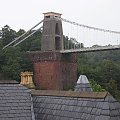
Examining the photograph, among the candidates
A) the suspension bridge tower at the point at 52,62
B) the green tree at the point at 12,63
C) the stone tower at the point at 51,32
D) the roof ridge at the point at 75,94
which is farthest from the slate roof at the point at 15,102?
the stone tower at the point at 51,32

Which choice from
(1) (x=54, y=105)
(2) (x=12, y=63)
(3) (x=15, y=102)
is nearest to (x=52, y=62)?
(2) (x=12, y=63)

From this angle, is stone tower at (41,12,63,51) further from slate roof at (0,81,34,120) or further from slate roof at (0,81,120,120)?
slate roof at (0,81,120,120)

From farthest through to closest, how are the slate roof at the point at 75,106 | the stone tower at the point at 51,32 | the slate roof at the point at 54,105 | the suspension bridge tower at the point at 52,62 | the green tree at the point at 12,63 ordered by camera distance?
the stone tower at the point at 51,32
the suspension bridge tower at the point at 52,62
the green tree at the point at 12,63
the slate roof at the point at 54,105
the slate roof at the point at 75,106

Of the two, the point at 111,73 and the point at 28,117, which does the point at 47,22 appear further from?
the point at 28,117

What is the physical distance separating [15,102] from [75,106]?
186cm

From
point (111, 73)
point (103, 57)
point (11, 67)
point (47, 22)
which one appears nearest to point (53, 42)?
point (47, 22)

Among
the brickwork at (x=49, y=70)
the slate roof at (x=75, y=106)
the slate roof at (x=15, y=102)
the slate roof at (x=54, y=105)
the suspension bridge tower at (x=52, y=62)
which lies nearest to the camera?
the slate roof at (x=75, y=106)

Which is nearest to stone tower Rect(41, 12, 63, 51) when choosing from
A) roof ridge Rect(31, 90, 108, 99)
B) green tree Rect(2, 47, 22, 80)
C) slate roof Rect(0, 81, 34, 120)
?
green tree Rect(2, 47, 22, 80)

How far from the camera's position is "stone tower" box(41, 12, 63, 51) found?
6138 cm

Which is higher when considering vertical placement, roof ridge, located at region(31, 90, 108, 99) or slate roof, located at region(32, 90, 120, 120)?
roof ridge, located at region(31, 90, 108, 99)

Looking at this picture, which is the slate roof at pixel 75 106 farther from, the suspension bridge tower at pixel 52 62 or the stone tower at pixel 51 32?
the stone tower at pixel 51 32

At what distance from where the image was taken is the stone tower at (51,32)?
201 feet

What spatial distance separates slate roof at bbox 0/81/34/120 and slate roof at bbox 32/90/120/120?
0.62 feet

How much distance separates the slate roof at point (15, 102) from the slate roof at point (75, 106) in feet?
0.62
